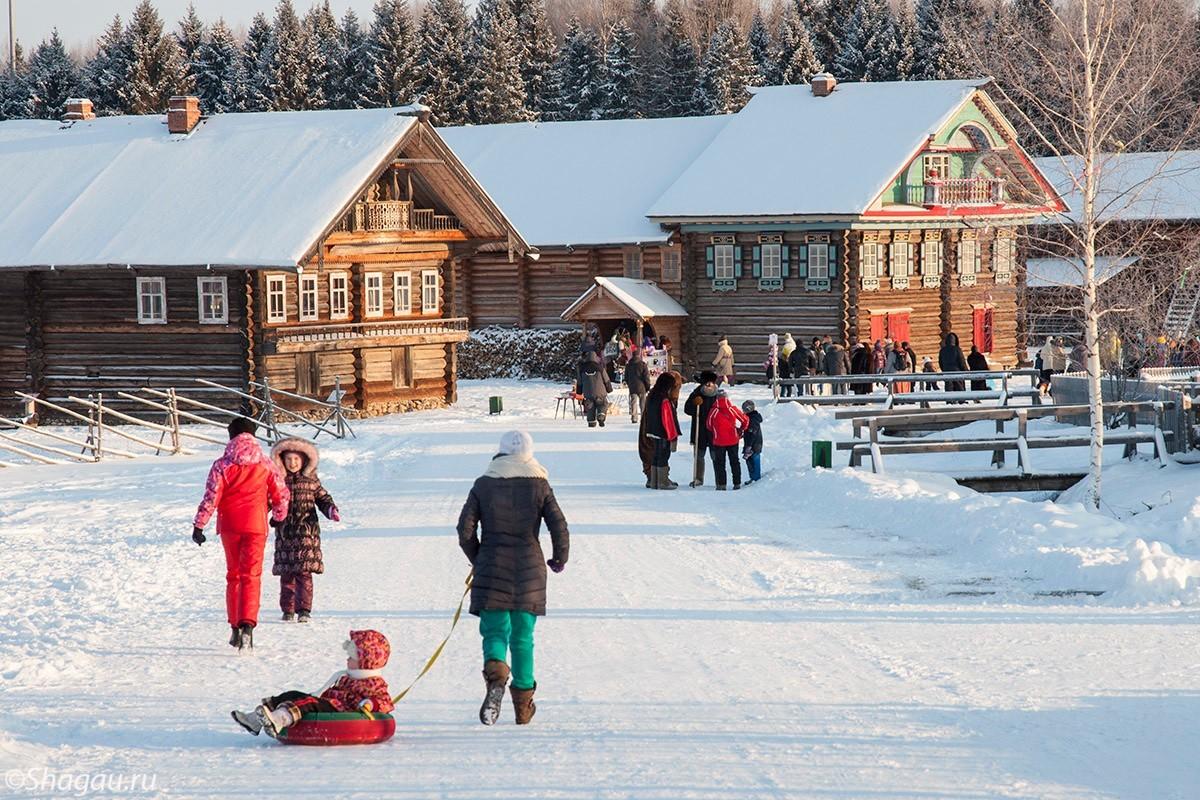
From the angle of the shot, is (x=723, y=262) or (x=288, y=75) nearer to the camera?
(x=723, y=262)

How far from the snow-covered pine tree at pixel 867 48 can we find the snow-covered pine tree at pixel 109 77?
3514cm

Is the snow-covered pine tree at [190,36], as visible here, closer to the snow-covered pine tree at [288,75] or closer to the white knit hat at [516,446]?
the snow-covered pine tree at [288,75]

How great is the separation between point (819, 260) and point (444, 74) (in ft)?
123

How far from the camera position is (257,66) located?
80.2 metres

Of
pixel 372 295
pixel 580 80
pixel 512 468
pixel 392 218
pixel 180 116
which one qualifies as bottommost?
pixel 512 468

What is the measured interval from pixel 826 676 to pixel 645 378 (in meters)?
20.2

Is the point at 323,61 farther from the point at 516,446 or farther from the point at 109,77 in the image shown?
the point at 516,446

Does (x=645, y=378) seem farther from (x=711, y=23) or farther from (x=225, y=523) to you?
(x=711, y=23)

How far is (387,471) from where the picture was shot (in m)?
24.8

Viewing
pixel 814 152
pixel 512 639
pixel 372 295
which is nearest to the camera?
pixel 512 639

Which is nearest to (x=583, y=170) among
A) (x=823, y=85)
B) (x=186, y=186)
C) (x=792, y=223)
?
(x=823, y=85)

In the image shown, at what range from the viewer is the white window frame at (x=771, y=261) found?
4438cm

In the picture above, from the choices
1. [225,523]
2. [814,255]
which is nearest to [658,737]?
[225,523]

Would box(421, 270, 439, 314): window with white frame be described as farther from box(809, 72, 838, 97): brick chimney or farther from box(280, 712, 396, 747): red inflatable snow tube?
box(280, 712, 396, 747): red inflatable snow tube
